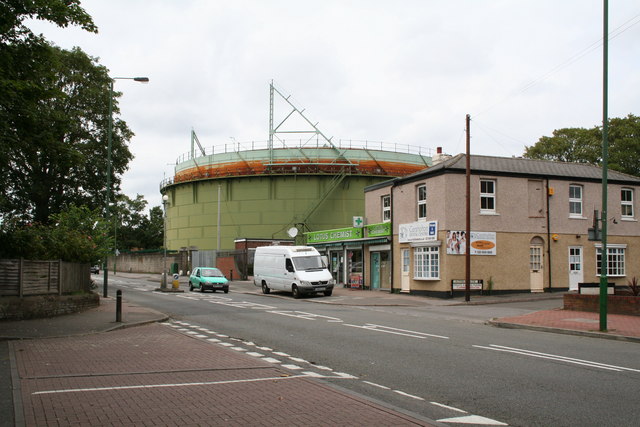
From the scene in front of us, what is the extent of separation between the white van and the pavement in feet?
48.5

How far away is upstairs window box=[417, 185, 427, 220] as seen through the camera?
3011 cm

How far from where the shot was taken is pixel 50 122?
14.4 metres

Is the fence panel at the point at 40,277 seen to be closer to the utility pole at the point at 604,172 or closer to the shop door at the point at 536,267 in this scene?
the utility pole at the point at 604,172

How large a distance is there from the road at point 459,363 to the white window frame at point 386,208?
15368mm

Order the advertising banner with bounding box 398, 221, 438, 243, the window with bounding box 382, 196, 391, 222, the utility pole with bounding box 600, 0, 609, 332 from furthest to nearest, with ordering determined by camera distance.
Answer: the window with bounding box 382, 196, 391, 222 → the advertising banner with bounding box 398, 221, 438, 243 → the utility pole with bounding box 600, 0, 609, 332

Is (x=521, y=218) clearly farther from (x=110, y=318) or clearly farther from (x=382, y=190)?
(x=110, y=318)

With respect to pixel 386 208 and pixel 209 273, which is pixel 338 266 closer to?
pixel 386 208

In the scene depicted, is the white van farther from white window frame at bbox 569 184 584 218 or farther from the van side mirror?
white window frame at bbox 569 184 584 218

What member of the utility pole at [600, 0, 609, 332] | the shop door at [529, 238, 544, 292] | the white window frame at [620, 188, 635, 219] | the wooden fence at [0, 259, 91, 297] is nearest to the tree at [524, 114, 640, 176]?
the white window frame at [620, 188, 635, 219]

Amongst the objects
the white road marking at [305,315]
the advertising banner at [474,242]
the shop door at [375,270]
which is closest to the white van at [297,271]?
the shop door at [375,270]

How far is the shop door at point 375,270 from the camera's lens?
1329 inches

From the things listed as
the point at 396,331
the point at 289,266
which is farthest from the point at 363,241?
the point at 396,331

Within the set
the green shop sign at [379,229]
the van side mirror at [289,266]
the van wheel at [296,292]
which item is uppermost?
the green shop sign at [379,229]

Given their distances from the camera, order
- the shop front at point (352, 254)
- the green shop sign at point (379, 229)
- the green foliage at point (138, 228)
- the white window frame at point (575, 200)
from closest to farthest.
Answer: the white window frame at point (575, 200)
the green shop sign at point (379, 229)
the shop front at point (352, 254)
the green foliage at point (138, 228)
